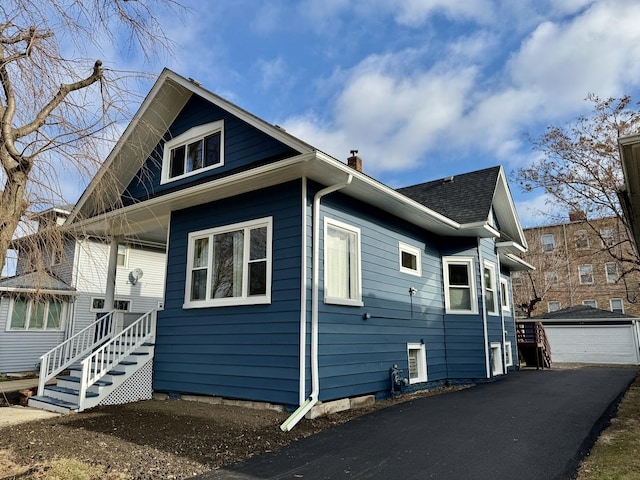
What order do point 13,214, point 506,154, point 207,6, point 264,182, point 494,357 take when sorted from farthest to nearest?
point 506,154 → point 494,357 → point 264,182 → point 207,6 → point 13,214

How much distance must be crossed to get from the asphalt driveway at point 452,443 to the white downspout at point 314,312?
554mm

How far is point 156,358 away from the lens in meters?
8.57

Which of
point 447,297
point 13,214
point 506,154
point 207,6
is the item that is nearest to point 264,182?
point 207,6

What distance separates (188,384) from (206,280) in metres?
1.88

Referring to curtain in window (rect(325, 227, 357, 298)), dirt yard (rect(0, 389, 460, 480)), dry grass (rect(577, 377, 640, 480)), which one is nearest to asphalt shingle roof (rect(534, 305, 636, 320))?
dry grass (rect(577, 377, 640, 480))

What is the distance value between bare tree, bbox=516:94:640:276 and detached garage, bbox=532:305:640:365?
19.4 feet

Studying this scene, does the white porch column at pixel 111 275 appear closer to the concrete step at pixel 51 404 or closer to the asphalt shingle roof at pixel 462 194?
the concrete step at pixel 51 404

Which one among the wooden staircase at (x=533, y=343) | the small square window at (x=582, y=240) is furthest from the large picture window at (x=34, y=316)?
the small square window at (x=582, y=240)

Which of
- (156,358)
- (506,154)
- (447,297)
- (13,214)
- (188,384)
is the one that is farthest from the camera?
(506,154)

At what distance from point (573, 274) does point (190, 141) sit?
30497 millimetres

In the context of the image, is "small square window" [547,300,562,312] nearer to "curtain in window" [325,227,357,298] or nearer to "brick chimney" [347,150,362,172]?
"brick chimney" [347,150,362,172]

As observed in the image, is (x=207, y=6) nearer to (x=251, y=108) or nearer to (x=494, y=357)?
(x=251, y=108)

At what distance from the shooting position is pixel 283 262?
7.07 meters

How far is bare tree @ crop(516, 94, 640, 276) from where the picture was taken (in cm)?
1612
